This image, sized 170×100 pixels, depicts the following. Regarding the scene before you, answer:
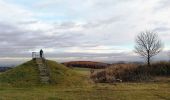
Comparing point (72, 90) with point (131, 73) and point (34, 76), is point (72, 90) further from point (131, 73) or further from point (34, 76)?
point (131, 73)

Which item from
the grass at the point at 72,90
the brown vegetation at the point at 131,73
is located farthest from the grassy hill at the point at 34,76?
the brown vegetation at the point at 131,73

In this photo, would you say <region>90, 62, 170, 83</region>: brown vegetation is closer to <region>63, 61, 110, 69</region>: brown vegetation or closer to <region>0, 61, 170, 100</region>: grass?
<region>0, 61, 170, 100</region>: grass

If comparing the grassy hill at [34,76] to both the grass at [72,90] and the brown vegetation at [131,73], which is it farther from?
the brown vegetation at [131,73]

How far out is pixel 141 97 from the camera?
1342 inches

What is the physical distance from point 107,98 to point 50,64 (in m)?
21.0

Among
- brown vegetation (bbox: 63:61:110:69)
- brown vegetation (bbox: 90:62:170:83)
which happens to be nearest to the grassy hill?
brown vegetation (bbox: 90:62:170:83)

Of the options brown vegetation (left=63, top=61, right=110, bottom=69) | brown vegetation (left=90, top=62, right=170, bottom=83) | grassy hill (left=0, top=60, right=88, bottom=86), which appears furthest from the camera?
brown vegetation (left=63, top=61, right=110, bottom=69)

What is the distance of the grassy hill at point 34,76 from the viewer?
149ft

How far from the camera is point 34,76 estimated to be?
154 feet

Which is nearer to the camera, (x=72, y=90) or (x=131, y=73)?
(x=72, y=90)

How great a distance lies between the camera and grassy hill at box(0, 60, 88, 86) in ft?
149

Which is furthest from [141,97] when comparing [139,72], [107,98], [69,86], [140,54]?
[140,54]

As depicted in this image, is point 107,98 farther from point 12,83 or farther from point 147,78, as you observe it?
point 147,78

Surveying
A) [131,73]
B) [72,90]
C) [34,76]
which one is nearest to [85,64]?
[131,73]
